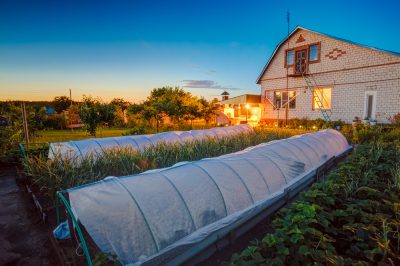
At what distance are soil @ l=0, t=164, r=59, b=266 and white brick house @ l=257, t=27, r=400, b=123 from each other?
17707 mm

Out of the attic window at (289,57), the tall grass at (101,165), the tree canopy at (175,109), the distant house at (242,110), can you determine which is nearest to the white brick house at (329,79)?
the attic window at (289,57)

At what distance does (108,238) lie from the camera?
2773 mm

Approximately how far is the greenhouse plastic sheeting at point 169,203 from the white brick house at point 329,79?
540 inches

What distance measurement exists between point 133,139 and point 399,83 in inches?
604

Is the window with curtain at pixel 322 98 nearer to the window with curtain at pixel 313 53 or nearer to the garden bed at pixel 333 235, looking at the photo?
the window with curtain at pixel 313 53

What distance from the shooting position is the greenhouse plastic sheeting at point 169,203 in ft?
9.36

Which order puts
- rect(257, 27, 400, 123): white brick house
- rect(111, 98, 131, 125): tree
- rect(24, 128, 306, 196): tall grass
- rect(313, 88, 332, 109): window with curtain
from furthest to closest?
rect(313, 88, 332, 109): window with curtain < rect(257, 27, 400, 123): white brick house < rect(111, 98, 131, 125): tree < rect(24, 128, 306, 196): tall grass

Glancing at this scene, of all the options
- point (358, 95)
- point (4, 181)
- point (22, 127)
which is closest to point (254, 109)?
point (358, 95)

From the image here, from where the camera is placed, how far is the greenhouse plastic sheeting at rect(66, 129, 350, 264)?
2.85 metres

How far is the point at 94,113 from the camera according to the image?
11.3 m

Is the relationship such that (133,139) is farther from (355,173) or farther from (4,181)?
(355,173)

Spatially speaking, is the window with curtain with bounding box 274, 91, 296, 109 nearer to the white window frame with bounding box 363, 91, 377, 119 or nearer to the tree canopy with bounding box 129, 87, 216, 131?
the white window frame with bounding box 363, 91, 377, 119

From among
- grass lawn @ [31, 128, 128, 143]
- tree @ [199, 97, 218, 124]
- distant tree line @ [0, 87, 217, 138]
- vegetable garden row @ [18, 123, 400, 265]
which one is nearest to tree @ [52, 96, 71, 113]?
distant tree line @ [0, 87, 217, 138]

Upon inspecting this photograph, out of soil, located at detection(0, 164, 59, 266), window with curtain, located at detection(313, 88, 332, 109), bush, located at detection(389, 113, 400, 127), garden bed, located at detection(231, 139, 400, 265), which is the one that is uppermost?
window with curtain, located at detection(313, 88, 332, 109)
